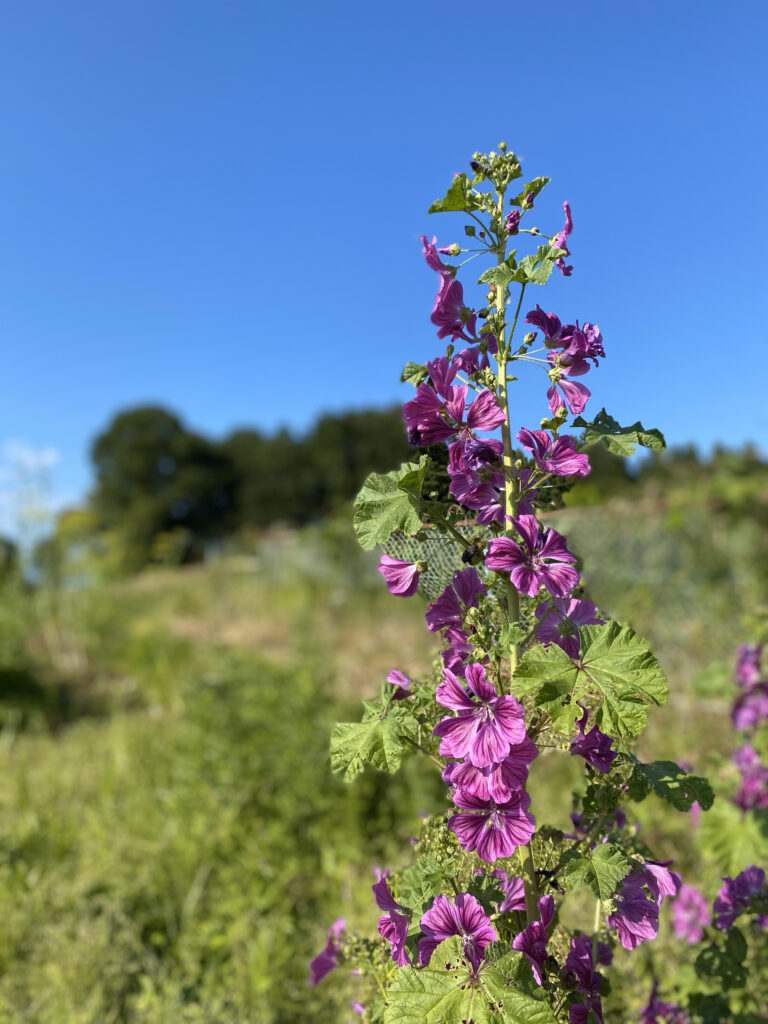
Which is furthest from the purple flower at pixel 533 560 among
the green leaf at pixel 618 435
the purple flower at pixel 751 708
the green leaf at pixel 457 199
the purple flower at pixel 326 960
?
the purple flower at pixel 751 708

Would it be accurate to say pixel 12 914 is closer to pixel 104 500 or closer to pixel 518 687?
pixel 518 687

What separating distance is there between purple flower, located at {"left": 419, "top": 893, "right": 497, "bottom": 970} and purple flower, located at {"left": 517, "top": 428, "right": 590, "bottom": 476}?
621mm

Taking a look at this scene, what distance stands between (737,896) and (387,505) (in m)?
1.11

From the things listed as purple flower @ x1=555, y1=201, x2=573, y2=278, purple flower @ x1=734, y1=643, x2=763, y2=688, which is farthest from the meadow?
purple flower @ x1=555, y1=201, x2=573, y2=278

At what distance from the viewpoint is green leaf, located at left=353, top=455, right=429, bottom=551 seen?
1031 mm

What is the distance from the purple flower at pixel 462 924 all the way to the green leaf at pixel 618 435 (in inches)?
26.3

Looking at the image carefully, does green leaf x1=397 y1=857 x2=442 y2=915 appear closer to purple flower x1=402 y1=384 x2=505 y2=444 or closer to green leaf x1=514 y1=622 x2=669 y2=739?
green leaf x1=514 y1=622 x2=669 y2=739

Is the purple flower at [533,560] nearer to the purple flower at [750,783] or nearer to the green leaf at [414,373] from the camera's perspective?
the green leaf at [414,373]

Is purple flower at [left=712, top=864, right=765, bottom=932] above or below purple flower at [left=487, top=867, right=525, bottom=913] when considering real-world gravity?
above

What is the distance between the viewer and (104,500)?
43219mm

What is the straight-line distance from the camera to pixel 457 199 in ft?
3.76

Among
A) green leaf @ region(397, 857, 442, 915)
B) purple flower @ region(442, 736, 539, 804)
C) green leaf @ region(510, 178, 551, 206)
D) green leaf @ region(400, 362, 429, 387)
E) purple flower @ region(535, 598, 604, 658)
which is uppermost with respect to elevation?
green leaf @ region(510, 178, 551, 206)

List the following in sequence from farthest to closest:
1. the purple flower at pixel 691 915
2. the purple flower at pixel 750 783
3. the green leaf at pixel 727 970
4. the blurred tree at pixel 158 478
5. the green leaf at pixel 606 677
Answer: the blurred tree at pixel 158 478
the purple flower at pixel 750 783
the purple flower at pixel 691 915
the green leaf at pixel 727 970
the green leaf at pixel 606 677

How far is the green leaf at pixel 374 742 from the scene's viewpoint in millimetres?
1095
